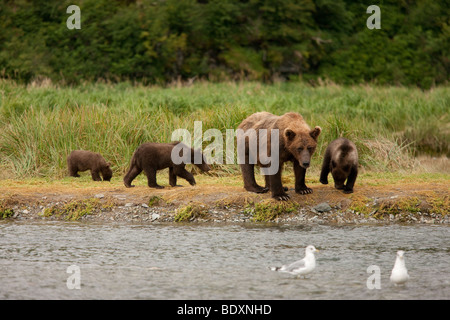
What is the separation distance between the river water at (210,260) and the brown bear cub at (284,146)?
842 mm

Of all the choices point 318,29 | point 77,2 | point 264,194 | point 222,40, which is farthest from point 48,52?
point 264,194

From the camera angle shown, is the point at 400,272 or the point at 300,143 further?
the point at 300,143

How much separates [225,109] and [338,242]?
680cm

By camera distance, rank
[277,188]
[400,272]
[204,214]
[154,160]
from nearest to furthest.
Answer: [400,272] → [277,188] → [204,214] → [154,160]

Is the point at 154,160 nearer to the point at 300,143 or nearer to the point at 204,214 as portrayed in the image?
the point at 204,214

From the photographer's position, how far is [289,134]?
32.1 feet

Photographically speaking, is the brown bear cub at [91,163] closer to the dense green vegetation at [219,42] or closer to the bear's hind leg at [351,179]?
the bear's hind leg at [351,179]

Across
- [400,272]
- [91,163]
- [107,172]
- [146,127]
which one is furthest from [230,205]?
[146,127]

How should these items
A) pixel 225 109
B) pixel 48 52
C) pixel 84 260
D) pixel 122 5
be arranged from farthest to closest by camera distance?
pixel 122 5 → pixel 48 52 → pixel 225 109 → pixel 84 260

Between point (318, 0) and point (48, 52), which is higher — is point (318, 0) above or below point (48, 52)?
above

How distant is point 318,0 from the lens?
41.5m

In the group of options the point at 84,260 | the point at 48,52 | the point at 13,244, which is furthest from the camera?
the point at 48,52

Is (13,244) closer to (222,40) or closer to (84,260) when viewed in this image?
(84,260)

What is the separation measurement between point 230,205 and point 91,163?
3.39 m
